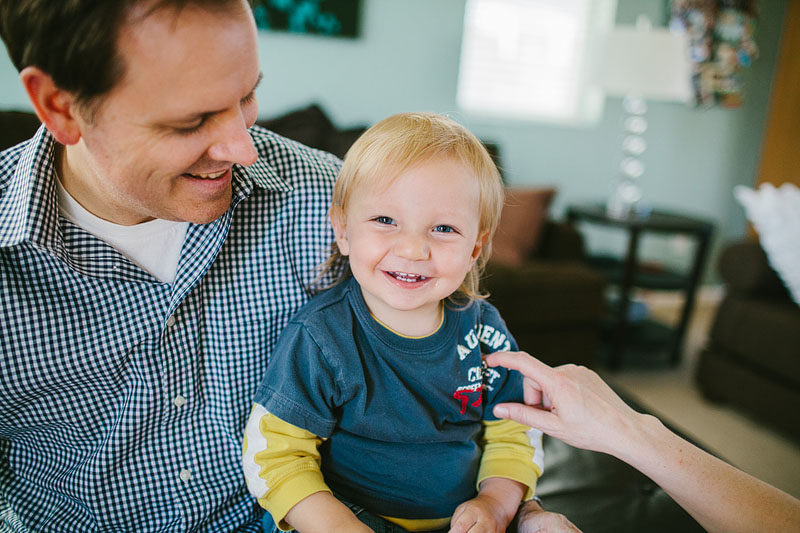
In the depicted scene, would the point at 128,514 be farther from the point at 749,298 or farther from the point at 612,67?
the point at 612,67

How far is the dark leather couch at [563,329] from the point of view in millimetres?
1119

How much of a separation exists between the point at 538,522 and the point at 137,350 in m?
0.68

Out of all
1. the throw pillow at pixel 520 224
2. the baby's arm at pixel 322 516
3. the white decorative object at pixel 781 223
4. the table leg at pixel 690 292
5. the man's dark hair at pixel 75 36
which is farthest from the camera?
the table leg at pixel 690 292

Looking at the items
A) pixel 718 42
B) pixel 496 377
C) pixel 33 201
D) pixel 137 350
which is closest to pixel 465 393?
pixel 496 377

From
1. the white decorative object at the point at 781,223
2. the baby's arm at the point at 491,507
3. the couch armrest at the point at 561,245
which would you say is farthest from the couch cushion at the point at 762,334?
the baby's arm at the point at 491,507

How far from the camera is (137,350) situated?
0.91 meters

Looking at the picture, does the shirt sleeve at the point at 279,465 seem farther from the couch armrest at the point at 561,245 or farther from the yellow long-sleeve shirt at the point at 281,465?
the couch armrest at the point at 561,245

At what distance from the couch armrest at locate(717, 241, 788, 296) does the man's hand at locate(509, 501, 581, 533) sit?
204 centimetres

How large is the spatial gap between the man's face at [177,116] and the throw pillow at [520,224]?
6.67 feet

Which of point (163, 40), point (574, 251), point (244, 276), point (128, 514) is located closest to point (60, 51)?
point (163, 40)

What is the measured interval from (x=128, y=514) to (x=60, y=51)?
69cm

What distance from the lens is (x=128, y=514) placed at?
3.05 feet

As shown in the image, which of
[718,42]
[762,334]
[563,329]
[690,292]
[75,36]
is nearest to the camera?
[75,36]

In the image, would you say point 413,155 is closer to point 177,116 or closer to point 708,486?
point 177,116
